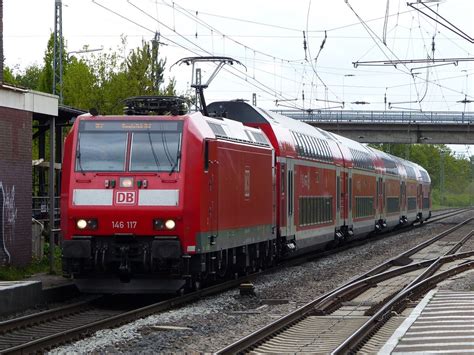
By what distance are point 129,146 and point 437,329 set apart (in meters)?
6.22

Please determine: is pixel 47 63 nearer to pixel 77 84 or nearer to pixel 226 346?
pixel 77 84

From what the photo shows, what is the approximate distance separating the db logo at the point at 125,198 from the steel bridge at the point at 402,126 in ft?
168

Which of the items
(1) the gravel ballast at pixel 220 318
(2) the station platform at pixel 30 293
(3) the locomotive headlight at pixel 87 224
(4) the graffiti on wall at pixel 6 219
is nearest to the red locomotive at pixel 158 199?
(3) the locomotive headlight at pixel 87 224

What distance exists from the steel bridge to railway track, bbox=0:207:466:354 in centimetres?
5060

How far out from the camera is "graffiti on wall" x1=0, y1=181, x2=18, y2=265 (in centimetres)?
1878

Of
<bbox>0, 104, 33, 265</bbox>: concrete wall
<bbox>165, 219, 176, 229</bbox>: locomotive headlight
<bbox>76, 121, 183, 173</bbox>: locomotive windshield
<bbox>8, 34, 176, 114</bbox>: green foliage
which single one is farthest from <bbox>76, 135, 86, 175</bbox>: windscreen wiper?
<bbox>8, 34, 176, 114</bbox>: green foliage

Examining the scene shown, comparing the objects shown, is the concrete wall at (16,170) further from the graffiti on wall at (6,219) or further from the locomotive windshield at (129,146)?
the locomotive windshield at (129,146)

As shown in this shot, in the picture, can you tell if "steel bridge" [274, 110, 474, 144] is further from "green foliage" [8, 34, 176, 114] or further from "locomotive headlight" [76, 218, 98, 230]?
"locomotive headlight" [76, 218, 98, 230]

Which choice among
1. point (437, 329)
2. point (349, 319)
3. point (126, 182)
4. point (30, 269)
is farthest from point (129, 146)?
point (437, 329)

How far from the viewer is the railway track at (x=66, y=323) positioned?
1191 centimetres

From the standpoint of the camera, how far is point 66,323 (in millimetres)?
14188

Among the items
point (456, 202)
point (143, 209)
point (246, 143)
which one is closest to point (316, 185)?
point (246, 143)

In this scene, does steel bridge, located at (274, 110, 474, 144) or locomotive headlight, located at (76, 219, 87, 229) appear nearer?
locomotive headlight, located at (76, 219, 87, 229)

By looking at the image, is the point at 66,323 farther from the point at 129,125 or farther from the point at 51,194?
the point at 51,194
